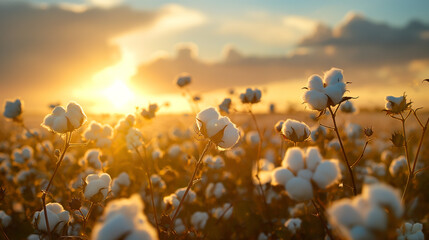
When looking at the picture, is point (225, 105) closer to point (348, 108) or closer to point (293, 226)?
point (293, 226)

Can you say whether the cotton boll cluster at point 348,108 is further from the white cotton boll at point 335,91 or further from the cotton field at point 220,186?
the white cotton boll at point 335,91

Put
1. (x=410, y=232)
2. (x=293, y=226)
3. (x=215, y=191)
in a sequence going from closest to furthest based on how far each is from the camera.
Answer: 1. (x=410, y=232)
2. (x=293, y=226)
3. (x=215, y=191)

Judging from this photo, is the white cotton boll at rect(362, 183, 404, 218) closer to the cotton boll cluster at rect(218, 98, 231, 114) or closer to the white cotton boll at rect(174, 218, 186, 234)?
the white cotton boll at rect(174, 218, 186, 234)

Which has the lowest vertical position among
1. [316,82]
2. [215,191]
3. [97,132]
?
[215,191]

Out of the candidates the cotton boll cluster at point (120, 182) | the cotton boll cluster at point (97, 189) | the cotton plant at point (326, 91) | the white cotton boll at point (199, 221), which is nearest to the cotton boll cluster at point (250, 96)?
the white cotton boll at point (199, 221)

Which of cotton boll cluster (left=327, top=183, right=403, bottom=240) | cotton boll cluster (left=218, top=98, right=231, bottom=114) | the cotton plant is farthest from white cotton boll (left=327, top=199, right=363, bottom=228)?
cotton boll cluster (left=218, top=98, right=231, bottom=114)

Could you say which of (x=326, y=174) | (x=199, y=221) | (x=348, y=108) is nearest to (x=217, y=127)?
(x=326, y=174)

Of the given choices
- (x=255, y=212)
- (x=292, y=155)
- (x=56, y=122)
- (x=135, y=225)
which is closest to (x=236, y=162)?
(x=255, y=212)
